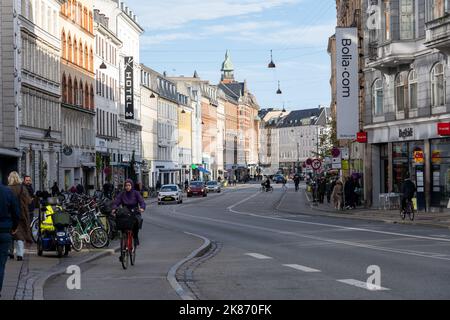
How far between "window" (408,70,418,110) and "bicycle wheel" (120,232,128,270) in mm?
29724

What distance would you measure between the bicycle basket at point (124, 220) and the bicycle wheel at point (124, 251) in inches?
6.3

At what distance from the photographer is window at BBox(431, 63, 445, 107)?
4397 cm

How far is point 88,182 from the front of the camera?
3268 inches

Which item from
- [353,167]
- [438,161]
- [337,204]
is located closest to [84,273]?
[438,161]

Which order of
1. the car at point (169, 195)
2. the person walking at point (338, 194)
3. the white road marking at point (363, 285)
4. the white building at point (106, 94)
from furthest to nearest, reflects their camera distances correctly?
1. the white building at point (106, 94)
2. the car at point (169, 195)
3. the person walking at point (338, 194)
4. the white road marking at point (363, 285)

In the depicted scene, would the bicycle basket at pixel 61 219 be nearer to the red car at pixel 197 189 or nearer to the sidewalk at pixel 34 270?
the sidewalk at pixel 34 270

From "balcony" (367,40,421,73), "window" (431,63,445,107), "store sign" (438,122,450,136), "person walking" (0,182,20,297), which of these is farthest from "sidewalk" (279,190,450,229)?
"person walking" (0,182,20,297)

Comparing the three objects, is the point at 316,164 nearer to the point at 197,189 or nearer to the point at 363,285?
the point at 197,189

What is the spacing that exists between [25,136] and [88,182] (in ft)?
73.1

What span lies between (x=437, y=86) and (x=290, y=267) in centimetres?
2731

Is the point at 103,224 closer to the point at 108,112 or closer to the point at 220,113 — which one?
the point at 108,112

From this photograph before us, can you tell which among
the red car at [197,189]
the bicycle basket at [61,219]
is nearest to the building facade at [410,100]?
the bicycle basket at [61,219]

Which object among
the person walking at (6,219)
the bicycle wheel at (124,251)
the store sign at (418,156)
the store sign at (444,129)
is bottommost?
the bicycle wheel at (124,251)

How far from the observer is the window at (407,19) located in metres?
47.5
